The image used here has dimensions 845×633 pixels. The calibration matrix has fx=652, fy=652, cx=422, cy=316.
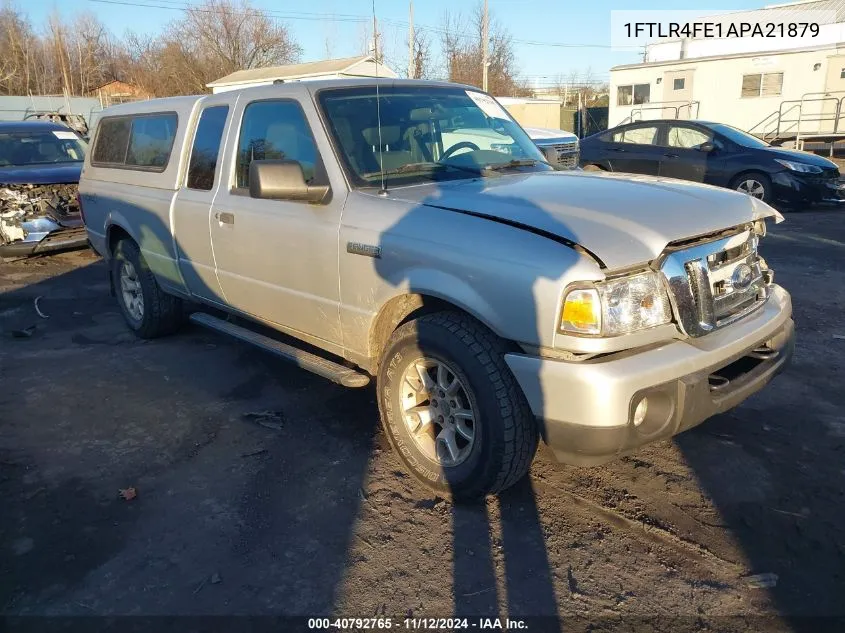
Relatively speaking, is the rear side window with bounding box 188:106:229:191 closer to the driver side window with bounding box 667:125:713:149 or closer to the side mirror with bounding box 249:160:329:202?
the side mirror with bounding box 249:160:329:202

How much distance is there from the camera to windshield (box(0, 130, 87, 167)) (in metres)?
9.77

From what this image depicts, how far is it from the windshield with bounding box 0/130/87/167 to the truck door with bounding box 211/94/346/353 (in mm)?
7307

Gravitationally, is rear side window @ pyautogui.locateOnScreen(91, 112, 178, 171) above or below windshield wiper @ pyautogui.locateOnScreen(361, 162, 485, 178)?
above

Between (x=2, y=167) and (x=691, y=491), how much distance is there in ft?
33.0

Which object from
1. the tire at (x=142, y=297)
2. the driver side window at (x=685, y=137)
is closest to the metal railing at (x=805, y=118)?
the driver side window at (x=685, y=137)

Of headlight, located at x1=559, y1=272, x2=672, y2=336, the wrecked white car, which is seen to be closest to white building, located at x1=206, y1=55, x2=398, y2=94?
the wrecked white car

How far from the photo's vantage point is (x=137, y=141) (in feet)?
18.0

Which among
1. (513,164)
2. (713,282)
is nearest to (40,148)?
(513,164)

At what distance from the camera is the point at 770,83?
76.1 ft

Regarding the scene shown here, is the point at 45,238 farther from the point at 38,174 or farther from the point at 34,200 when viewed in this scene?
the point at 38,174

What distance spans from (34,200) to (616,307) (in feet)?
29.3

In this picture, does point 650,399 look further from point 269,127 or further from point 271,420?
point 269,127

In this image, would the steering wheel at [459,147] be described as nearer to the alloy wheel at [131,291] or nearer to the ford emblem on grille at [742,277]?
the ford emblem on grille at [742,277]

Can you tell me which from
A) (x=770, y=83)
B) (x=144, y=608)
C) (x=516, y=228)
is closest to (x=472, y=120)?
(x=516, y=228)
